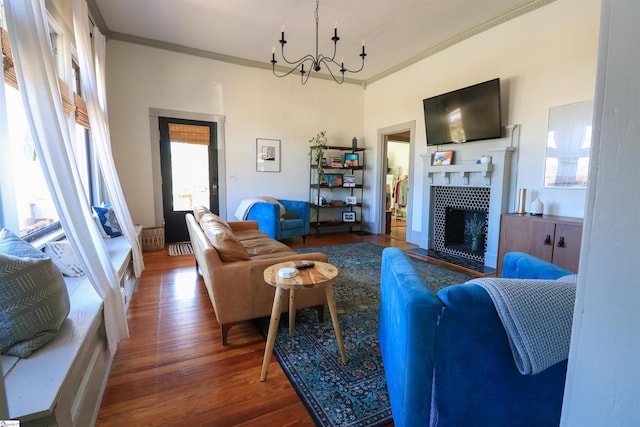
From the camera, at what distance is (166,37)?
14.9ft

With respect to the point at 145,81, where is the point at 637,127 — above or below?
below

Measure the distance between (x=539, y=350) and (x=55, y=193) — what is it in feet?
7.29

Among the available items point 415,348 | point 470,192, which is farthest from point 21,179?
point 470,192

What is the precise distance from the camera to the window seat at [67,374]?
96cm

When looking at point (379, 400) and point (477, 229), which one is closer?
point (379, 400)

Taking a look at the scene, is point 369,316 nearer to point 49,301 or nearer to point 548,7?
point 49,301

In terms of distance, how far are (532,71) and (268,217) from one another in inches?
158

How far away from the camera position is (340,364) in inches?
73.0

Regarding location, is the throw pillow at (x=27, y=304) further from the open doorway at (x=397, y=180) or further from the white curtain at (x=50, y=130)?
the open doorway at (x=397, y=180)

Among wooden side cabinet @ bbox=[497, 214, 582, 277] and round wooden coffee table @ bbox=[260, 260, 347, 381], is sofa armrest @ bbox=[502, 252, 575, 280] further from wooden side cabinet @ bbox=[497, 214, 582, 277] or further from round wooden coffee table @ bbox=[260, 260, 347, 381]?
wooden side cabinet @ bbox=[497, 214, 582, 277]

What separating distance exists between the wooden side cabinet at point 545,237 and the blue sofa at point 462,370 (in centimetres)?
232

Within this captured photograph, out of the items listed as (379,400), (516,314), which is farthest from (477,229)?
(516,314)

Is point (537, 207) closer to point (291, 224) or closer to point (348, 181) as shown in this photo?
point (291, 224)

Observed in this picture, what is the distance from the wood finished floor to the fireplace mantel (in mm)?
3481
